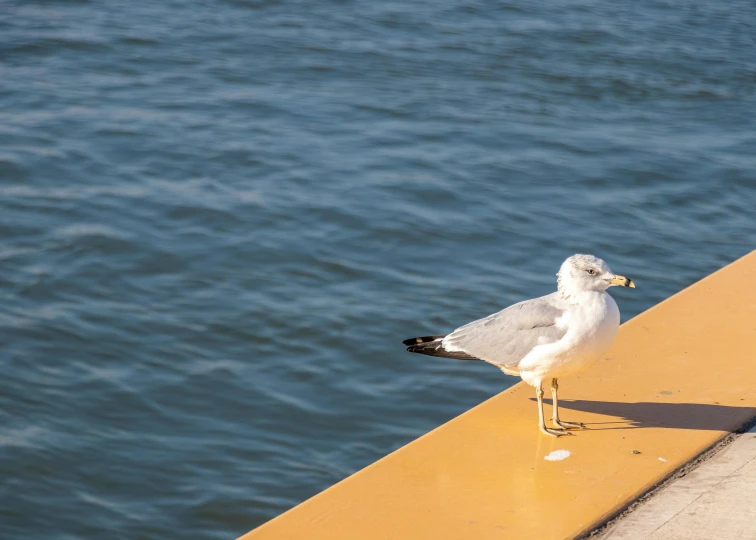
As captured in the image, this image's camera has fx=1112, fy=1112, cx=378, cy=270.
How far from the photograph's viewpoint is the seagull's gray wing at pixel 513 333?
4219 mm

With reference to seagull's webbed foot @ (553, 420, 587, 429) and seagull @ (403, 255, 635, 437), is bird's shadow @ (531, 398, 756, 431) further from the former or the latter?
seagull @ (403, 255, 635, 437)

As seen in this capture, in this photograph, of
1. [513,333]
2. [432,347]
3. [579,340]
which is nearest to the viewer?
[579,340]

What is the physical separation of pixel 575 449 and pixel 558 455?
10cm

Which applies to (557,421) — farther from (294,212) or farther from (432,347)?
(294,212)

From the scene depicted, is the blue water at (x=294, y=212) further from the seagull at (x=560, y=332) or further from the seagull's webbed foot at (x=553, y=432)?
the seagull's webbed foot at (x=553, y=432)

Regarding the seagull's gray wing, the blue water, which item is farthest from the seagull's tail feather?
the blue water

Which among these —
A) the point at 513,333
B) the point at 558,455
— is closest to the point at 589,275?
the point at 513,333

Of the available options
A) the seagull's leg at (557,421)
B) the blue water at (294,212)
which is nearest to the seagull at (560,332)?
the seagull's leg at (557,421)

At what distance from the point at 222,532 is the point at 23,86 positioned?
279 inches

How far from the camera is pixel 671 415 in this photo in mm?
4188

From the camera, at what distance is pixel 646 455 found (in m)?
3.89

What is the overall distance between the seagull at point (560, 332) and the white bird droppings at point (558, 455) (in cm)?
13

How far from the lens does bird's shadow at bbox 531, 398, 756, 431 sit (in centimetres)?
409

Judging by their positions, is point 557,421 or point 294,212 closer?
point 557,421
